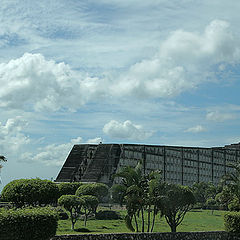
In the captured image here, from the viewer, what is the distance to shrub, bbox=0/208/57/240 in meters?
24.6

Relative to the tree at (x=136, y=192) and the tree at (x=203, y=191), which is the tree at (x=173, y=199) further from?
the tree at (x=203, y=191)

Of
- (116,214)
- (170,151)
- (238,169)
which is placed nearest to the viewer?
(238,169)

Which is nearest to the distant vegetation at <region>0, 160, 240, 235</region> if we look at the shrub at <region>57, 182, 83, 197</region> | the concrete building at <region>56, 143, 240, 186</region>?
the shrub at <region>57, 182, 83, 197</region>

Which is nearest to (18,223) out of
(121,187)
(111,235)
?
(111,235)

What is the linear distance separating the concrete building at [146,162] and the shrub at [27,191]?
59.0 m

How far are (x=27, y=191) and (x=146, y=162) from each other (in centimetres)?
7278

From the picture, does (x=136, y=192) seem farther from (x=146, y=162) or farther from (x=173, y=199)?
(x=146, y=162)

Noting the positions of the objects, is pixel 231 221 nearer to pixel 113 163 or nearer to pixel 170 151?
pixel 113 163

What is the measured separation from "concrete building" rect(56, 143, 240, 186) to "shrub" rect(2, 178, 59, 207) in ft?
193

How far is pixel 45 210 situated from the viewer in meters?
27.5

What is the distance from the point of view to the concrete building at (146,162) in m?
115

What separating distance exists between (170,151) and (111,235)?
95.5 meters

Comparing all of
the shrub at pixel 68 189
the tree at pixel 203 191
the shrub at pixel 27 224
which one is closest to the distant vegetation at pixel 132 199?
the shrub at pixel 27 224

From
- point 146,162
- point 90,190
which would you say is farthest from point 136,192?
point 146,162
